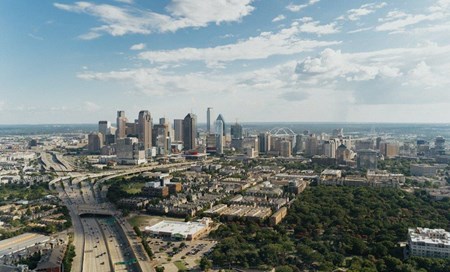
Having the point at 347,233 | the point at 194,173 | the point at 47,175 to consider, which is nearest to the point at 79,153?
the point at 47,175

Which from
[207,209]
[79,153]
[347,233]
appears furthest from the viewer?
[79,153]

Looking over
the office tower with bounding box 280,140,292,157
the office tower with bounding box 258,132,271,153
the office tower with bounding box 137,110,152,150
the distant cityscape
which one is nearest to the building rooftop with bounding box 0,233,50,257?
the distant cityscape

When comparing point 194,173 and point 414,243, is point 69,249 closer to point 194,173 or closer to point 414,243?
point 414,243

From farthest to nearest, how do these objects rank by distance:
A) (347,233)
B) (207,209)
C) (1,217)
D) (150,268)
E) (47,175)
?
(47,175) → (207,209) → (1,217) → (347,233) → (150,268)

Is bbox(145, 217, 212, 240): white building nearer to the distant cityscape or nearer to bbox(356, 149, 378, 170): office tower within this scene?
the distant cityscape

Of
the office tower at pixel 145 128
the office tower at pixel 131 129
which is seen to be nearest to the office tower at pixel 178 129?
the office tower at pixel 131 129

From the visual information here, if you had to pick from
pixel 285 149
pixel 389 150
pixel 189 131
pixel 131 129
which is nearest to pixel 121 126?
pixel 131 129

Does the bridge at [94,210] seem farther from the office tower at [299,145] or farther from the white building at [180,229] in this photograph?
the office tower at [299,145]

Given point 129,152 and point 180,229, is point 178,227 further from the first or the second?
point 129,152
